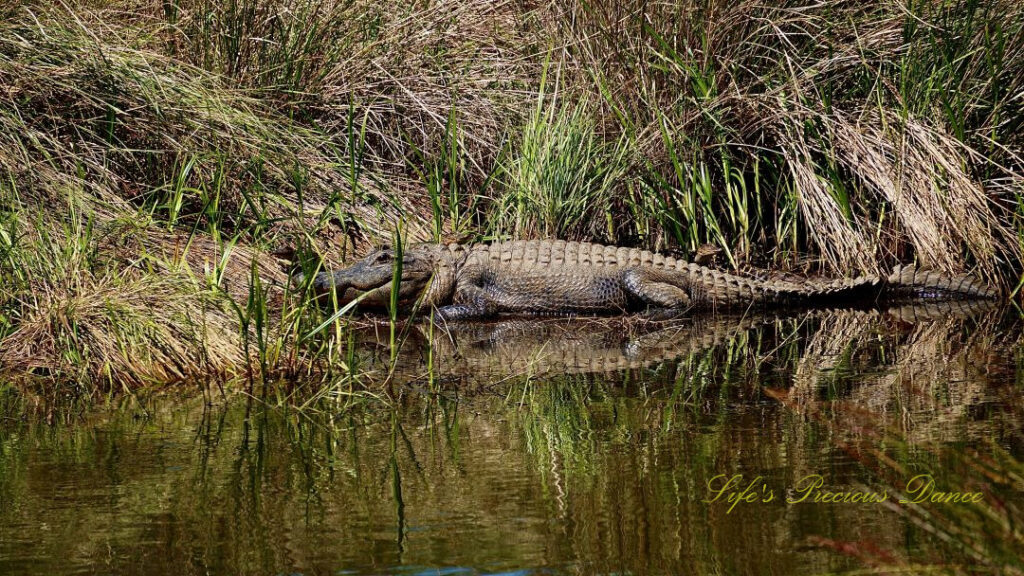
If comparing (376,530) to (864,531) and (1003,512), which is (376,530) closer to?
(864,531)

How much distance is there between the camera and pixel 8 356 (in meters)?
4.34

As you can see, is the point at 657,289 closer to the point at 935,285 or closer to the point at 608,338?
the point at 608,338

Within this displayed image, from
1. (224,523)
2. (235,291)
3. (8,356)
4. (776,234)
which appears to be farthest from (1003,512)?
(776,234)

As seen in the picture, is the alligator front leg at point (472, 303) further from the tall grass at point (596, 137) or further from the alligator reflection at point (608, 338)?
the tall grass at point (596, 137)

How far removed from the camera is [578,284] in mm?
6770

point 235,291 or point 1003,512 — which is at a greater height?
point 235,291

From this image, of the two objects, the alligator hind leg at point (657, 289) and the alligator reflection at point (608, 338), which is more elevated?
the alligator hind leg at point (657, 289)

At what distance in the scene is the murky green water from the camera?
2320 mm

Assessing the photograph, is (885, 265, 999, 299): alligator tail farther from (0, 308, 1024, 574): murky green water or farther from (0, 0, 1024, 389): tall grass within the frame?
(0, 308, 1024, 574): murky green water

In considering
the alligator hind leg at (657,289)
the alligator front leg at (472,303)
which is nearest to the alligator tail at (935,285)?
the alligator hind leg at (657,289)

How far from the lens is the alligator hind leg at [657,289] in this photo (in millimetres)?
6621

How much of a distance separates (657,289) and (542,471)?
382cm

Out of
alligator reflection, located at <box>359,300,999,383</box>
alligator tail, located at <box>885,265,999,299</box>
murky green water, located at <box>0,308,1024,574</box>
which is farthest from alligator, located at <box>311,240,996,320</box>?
murky green water, located at <box>0,308,1024,574</box>

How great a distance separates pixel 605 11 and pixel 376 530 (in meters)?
4.94
